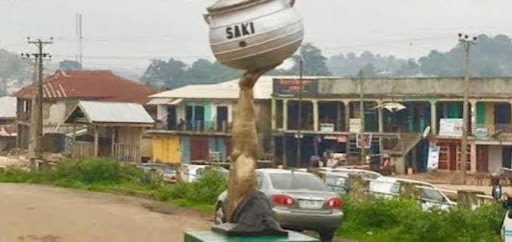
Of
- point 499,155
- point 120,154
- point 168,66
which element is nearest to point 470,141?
point 499,155

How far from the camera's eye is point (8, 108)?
8625 centimetres

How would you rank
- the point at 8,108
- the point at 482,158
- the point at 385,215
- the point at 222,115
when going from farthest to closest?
1. the point at 8,108
2. the point at 222,115
3. the point at 482,158
4. the point at 385,215

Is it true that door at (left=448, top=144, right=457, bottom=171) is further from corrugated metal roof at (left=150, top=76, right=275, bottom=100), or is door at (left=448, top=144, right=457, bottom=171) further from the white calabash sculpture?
the white calabash sculpture

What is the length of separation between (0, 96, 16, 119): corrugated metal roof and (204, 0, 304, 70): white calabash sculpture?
79.0 meters

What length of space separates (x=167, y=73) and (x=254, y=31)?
141 m

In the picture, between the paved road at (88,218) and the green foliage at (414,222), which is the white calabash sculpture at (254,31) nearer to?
the green foliage at (414,222)

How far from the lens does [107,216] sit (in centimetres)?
1939

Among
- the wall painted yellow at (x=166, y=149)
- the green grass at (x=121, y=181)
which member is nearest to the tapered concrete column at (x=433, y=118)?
the wall painted yellow at (x=166, y=149)

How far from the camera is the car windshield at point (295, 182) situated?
16156mm

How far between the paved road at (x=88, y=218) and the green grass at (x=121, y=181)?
0.60 metres

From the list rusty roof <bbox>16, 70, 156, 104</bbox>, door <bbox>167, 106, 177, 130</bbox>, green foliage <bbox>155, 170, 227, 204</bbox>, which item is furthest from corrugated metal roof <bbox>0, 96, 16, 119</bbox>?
green foliage <bbox>155, 170, 227, 204</bbox>

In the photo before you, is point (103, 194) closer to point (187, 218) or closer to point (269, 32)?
point (187, 218)

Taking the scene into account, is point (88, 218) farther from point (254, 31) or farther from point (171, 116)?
point (171, 116)

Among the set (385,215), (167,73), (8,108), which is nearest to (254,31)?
(385,215)
